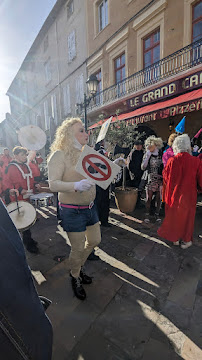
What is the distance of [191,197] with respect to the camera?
3.18 meters

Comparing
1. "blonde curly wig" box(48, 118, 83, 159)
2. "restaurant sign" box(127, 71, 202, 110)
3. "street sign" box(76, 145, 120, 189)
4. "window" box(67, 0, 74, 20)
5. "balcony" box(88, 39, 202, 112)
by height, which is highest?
"window" box(67, 0, 74, 20)

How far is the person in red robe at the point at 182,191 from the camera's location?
310 cm

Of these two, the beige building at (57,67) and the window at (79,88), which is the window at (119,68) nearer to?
the beige building at (57,67)

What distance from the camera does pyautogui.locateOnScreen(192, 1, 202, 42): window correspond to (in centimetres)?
741

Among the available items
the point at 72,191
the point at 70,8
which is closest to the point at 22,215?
the point at 72,191

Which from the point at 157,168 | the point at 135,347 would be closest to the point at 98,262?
the point at 135,347

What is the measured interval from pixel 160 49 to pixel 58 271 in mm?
9953

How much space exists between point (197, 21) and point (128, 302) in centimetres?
992

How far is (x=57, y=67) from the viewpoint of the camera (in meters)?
18.0

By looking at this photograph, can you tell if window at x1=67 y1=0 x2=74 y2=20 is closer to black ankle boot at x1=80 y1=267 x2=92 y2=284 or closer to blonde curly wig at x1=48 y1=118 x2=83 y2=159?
blonde curly wig at x1=48 y1=118 x2=83 y2=159

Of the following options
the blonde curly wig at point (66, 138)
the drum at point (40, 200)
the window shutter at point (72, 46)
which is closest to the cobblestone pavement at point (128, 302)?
the drum at point (40, 200)

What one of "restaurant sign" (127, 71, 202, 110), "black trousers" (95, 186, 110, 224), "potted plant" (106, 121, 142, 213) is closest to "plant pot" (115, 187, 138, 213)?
"potted plant" (106, 121, 142, 213)

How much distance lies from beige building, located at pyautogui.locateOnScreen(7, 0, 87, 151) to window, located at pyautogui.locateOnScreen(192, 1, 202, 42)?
8.35 metres

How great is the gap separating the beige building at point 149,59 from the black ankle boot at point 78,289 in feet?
16.2
